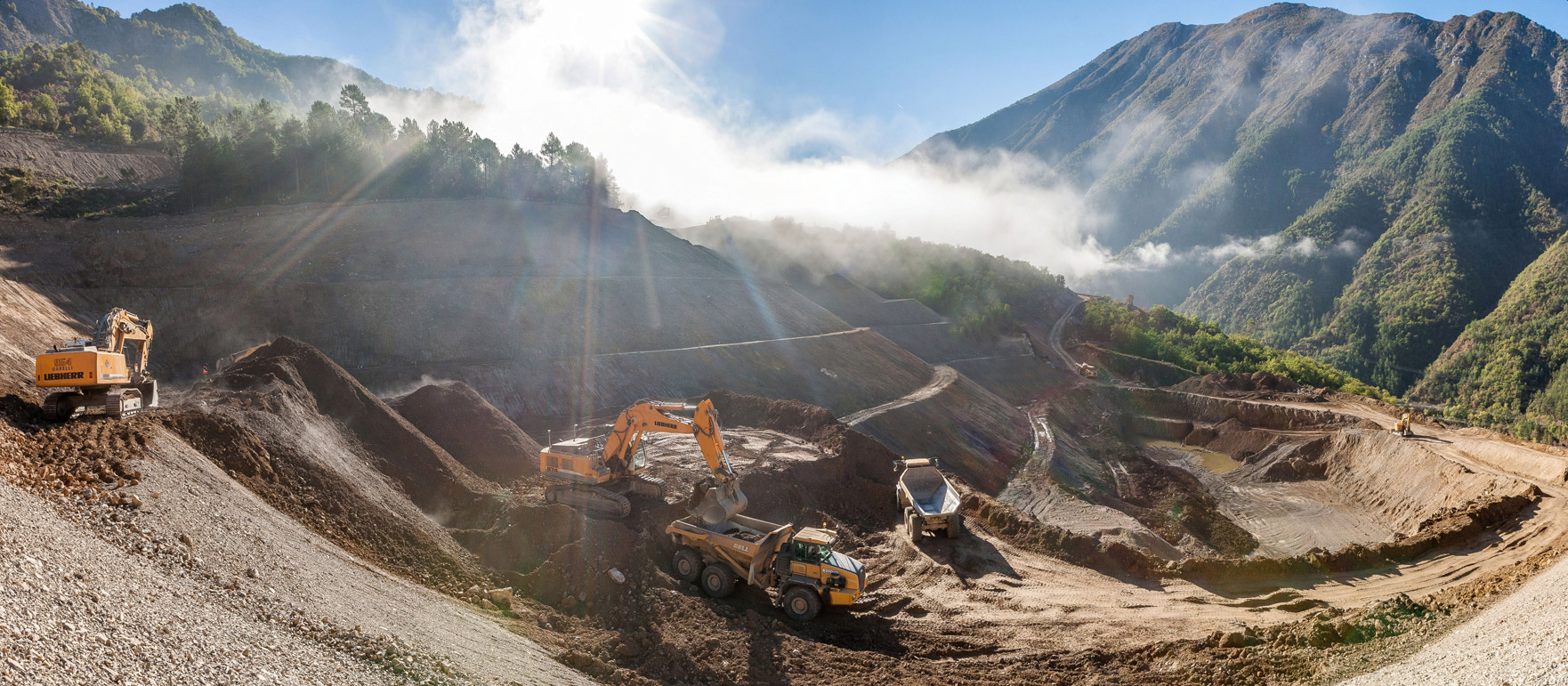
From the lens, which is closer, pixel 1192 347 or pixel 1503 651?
pixel 1503 651

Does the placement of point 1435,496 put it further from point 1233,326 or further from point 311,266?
point 1233,326

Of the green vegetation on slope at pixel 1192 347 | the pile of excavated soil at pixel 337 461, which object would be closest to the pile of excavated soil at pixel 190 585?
the pile of excavated soil at pixel 337 461

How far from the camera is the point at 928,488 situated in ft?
77.4

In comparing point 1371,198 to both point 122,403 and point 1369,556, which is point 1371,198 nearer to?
point 1369,556

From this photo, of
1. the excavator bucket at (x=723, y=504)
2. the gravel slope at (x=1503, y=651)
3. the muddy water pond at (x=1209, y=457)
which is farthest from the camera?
the muddy water pond at (x=1209, y=457)

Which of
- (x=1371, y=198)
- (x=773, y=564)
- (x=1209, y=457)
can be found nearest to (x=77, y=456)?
(x=773, y=564)

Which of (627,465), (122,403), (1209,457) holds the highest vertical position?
(122,403)

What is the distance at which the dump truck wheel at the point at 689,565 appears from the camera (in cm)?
1584

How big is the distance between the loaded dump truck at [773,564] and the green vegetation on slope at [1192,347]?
6169 cm

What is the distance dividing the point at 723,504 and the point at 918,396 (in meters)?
27.8

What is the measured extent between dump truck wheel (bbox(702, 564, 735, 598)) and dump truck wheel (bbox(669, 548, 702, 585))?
7.9 inches

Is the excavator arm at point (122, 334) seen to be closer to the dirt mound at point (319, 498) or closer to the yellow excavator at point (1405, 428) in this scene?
the dirt mound at point (319, 498)

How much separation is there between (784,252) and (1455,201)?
A: 104 m

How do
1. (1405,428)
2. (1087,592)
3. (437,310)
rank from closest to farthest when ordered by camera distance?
1. (1087,592)
2. (1405,428)
3. (437,310)
